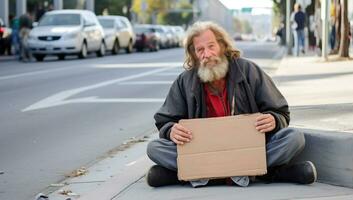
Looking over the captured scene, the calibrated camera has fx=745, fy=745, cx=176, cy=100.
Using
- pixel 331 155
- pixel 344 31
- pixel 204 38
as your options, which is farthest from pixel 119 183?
pixel 344 31

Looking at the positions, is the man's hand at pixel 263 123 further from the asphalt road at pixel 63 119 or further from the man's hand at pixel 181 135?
the asphalt road at pixel 63 119

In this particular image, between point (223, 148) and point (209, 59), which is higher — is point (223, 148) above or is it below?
below

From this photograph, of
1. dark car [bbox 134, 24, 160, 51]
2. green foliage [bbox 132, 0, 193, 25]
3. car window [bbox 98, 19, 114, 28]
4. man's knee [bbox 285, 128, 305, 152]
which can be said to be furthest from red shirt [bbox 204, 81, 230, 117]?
green foliage [bbox 132, 0, 193, 25]

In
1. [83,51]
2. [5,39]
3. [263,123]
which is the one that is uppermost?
[263,123]

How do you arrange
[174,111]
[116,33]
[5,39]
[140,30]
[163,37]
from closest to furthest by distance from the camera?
[174,111] < [5,39] < [116,33] < [140,30] < [163,37]

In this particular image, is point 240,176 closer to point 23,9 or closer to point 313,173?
point 313,173

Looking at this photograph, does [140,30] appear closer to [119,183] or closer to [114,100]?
→ [114,100]

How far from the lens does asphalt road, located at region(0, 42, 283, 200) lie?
23.6 feet

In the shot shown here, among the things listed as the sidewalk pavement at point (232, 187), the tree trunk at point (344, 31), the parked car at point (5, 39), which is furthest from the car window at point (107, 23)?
the sidewalk pavement at point (232, 187)

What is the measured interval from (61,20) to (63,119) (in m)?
18.3

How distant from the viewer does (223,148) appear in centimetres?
538

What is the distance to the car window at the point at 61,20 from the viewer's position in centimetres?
2783

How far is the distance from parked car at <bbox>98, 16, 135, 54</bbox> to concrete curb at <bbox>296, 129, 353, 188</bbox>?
26.8m

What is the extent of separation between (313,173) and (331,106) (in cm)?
449
